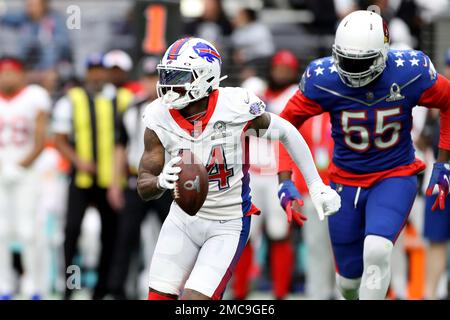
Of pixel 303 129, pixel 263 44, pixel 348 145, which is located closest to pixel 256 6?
pixel 263 44

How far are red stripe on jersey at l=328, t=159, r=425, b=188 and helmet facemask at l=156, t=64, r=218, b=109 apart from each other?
1.25m

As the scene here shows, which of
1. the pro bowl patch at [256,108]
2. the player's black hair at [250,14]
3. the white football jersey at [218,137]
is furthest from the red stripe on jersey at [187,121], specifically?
the player's black hair at [250,14]

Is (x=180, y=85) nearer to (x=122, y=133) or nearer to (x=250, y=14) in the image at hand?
(x=122, y=133)

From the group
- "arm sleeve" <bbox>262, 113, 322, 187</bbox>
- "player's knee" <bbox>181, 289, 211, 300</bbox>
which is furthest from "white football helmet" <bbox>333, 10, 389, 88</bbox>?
"player's knee" <bbox>181, 289, 211, 300</bbox>

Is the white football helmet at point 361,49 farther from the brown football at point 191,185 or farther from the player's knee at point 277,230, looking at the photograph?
the player's knee at point 277,230

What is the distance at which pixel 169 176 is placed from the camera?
20.7 feet

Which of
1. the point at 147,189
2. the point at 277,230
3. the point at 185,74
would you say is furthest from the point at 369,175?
the point at 277,230

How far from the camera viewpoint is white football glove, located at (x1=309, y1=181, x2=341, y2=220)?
691cm

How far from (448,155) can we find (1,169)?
13.4 ft

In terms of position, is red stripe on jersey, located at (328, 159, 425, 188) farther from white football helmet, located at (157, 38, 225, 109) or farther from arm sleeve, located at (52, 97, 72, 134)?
arm sleeve, located at (52, 97, 72, 134)

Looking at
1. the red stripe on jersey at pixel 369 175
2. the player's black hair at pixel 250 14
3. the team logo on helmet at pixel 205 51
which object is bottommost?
the player's black hair at pixel 250 14

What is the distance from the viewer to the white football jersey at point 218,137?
6.70 meters

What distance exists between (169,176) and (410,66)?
172 cm

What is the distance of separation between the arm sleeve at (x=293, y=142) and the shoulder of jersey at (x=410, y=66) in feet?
2.37
